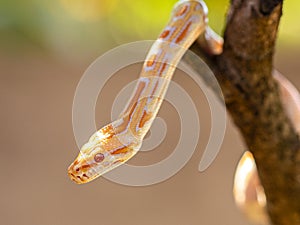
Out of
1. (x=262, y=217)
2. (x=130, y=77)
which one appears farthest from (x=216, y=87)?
(x=130, y=77)

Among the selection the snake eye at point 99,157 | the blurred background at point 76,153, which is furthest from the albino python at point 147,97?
the blurred background at point 76,153

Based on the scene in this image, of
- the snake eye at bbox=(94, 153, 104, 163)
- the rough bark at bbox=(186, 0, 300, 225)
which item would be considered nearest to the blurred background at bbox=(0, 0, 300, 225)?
the rough bark at bbox=(186, 0, 300, 225)

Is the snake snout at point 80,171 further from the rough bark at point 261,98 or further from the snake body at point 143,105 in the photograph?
the rough bark at point 261,98

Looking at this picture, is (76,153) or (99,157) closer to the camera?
(99,157)

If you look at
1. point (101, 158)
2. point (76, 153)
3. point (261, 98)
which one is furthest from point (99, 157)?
point (76, 153)

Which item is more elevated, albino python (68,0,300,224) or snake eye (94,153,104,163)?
albino python (68,0,300,224)

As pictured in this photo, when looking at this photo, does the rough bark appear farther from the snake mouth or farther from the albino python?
the snake mouth

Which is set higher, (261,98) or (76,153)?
(261,98)

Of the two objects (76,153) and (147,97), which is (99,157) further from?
(76,153)
